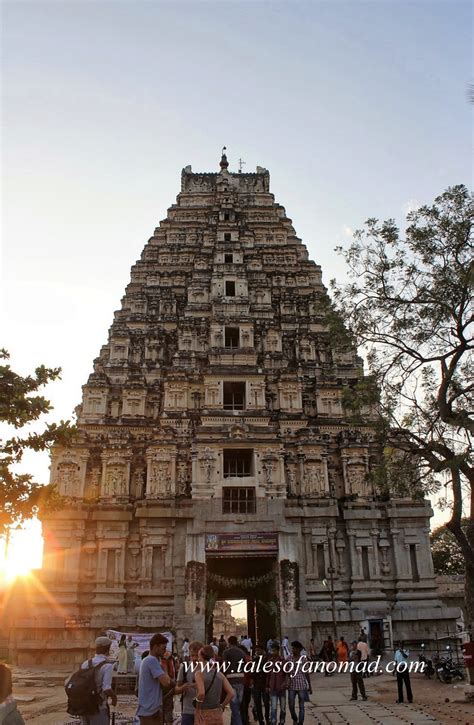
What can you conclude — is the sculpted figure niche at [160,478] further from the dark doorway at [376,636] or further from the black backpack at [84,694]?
the black backpack at [84,694]

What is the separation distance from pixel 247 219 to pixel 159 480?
83.1 feet

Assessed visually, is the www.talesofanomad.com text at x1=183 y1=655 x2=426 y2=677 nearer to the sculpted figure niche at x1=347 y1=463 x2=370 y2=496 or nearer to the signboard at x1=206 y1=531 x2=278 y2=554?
the signboard at x1=206 y1=531 x2=278 y2=554

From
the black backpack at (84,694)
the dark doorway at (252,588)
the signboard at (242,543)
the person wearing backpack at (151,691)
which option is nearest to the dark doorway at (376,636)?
the dark doorway at (252,588)

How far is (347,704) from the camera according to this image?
1686cm

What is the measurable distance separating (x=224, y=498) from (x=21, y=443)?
1538 cm

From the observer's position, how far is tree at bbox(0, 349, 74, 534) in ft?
53.1

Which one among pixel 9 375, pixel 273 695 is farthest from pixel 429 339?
pixel 9 375

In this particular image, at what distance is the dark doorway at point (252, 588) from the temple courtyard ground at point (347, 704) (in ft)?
19.2

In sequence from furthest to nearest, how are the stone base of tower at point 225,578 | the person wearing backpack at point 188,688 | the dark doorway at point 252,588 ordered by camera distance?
the dark doorway at point 252,588 → the stone base of tower at point 225,578 → the person wearing backpack at point 188,688

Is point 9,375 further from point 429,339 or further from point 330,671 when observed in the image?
point 330,671

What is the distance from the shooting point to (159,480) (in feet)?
103

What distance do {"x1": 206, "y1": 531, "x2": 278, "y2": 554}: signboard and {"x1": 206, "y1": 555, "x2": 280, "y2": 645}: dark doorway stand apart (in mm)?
538

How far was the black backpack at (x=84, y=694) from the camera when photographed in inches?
306

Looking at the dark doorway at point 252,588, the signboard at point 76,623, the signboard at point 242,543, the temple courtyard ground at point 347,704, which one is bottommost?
the temple courtyard ground at point 347,704
